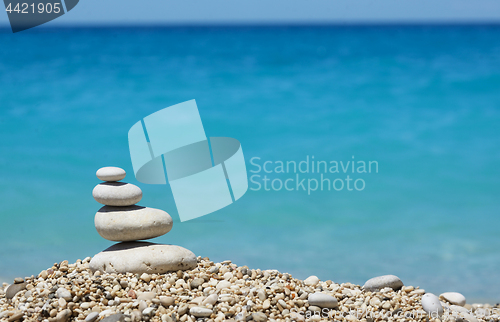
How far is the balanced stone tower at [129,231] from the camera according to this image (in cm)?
770

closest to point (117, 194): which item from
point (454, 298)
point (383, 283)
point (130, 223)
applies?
point (130, 223)

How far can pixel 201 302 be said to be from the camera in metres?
6.66

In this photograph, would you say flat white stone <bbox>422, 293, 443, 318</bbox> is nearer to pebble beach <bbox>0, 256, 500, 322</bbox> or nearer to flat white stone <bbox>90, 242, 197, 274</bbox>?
pebble beach <bbox>0, 256, 500, 322</bbox>

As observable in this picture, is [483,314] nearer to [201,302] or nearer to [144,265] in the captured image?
[201,302]

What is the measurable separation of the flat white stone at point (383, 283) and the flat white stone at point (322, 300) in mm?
1300

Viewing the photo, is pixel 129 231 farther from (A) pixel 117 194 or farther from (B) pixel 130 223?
(A) pixel 117 194

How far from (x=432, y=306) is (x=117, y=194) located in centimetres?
528

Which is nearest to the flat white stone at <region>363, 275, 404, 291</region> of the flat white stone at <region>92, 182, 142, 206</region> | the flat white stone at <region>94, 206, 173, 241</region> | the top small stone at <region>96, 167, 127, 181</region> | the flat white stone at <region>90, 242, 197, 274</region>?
the flat white stone at <region>90, 242, 197, 274</region>

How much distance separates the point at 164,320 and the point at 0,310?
2.73m

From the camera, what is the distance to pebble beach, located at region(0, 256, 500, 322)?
6461 millimetres

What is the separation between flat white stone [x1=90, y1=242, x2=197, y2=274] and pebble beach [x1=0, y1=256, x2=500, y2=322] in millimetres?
123

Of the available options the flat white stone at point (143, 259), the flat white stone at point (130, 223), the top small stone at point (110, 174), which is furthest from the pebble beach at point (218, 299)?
the top small stone at point (110, 174)

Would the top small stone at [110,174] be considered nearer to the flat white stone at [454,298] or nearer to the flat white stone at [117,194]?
the flat white stone at [117,194]

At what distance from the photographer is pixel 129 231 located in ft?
26.1
